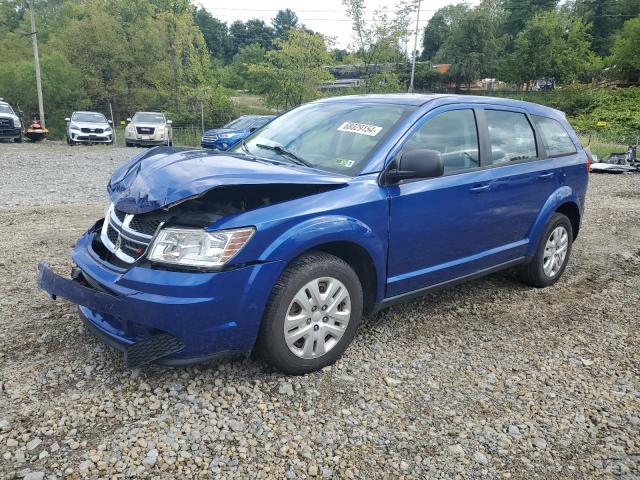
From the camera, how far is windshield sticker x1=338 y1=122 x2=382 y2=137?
3.63m

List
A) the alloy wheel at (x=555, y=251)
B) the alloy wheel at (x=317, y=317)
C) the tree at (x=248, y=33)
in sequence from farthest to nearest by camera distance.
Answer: the tree at (x=248, y=33) < the alloy wheel at (x=555, y=251) < the alloy wheel at (x=317, y=317)

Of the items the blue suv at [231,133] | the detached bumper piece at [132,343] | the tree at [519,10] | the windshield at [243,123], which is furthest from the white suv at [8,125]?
the tree at [519,10]

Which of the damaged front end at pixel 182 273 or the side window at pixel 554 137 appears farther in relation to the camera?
the side window at pixel 554 137

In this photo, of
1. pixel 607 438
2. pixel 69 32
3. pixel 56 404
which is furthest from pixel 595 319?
pixel 69 32

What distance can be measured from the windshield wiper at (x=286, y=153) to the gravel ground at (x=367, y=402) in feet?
4.37

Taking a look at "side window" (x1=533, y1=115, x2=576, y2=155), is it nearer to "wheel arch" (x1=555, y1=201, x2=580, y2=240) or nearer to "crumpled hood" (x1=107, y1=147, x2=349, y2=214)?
"wheel arch" (x1=555, y1=201, x2=580, y2=240)

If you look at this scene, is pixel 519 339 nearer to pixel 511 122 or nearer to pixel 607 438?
pixel 607 438

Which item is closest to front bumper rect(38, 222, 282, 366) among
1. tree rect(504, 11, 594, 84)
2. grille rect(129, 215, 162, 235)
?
grille rect(129, 215, 162, 235)

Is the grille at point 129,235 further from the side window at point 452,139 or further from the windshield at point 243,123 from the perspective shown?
the windshield at point 243,123

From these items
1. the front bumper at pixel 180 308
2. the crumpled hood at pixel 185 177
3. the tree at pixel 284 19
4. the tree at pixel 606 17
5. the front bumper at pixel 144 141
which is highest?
the tree at pixel 284 19

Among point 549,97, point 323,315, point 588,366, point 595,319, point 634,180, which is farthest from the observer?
point 549,97

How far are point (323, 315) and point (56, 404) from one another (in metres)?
1.54

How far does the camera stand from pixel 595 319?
4328 mm

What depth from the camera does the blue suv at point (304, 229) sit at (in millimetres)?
2750
